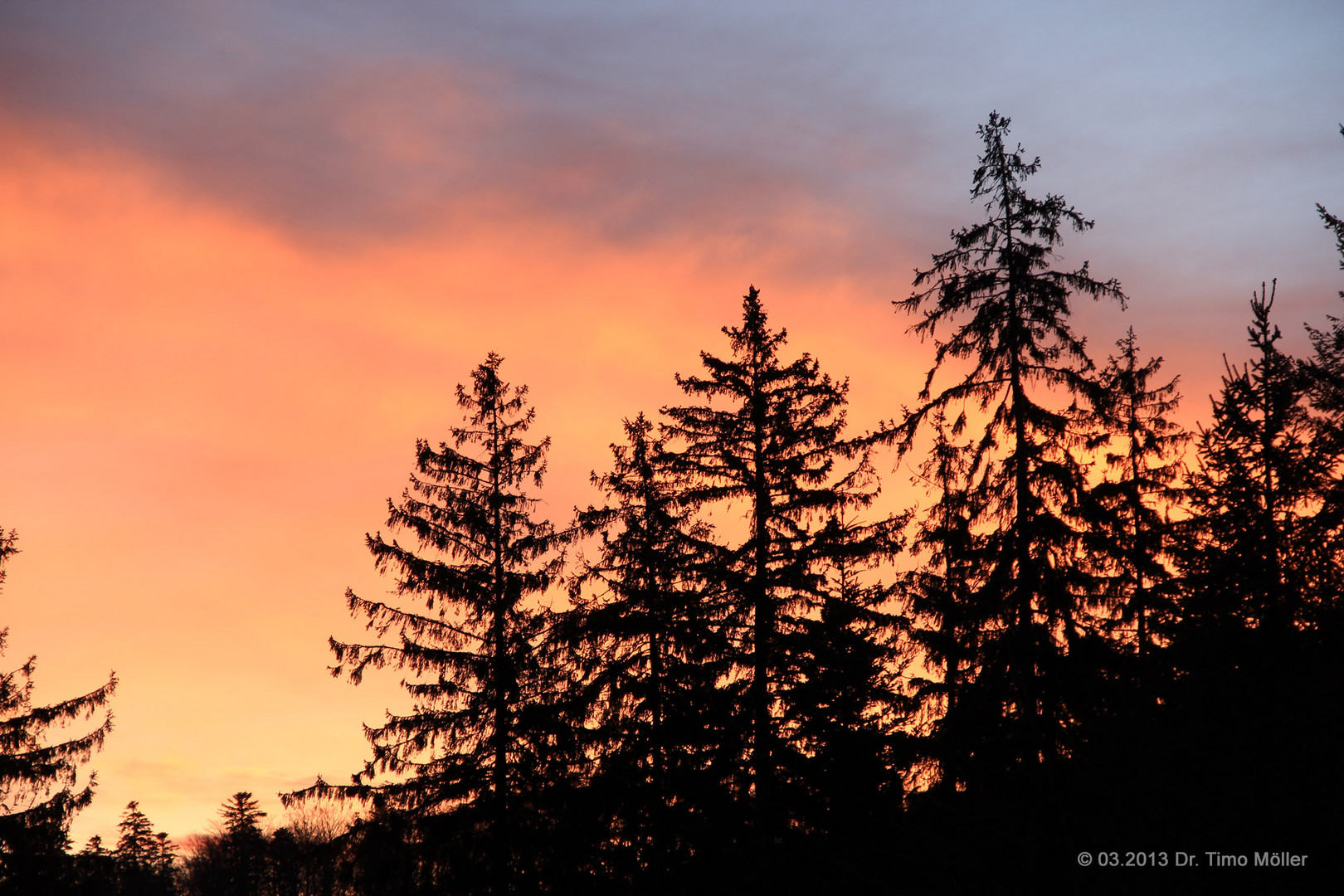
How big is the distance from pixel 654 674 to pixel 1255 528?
46.4 ft

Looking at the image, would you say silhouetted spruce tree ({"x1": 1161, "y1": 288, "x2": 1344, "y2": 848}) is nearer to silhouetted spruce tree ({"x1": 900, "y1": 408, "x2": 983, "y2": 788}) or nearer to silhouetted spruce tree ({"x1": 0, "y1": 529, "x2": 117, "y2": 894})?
silhouetted spruce tree ({"x1": 900, "y1": 408, "x2": 983, "y2": 788})

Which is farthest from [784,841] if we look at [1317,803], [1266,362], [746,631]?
[1266,362]

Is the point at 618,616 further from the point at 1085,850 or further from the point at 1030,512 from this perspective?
the point at 1085,850

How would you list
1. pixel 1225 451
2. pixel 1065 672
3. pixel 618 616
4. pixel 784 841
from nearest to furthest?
pixel 1225 451 < pixel 1065 672 < pixel 784 841 < pixel 618 616

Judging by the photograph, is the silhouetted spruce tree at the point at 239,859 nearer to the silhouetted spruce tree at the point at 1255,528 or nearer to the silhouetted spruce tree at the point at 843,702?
the silhouetted spruce tree at the point at 843,702

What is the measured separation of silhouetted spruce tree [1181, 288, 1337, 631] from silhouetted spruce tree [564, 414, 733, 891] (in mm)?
9958

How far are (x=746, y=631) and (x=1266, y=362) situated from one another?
11.4 metres

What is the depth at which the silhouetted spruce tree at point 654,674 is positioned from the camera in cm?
1978

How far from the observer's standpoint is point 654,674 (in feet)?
73.3

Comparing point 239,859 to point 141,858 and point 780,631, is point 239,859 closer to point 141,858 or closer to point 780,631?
point 141,858

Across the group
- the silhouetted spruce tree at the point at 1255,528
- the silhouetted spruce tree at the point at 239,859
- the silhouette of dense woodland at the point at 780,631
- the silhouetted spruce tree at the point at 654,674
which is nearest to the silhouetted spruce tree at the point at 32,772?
the silhouette of dense woodland at the point at 780,631

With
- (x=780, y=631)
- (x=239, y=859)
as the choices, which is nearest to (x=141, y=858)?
(x=239, y=859)

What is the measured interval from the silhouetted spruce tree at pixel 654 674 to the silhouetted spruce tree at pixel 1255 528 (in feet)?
32.7

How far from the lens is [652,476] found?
918 inches
